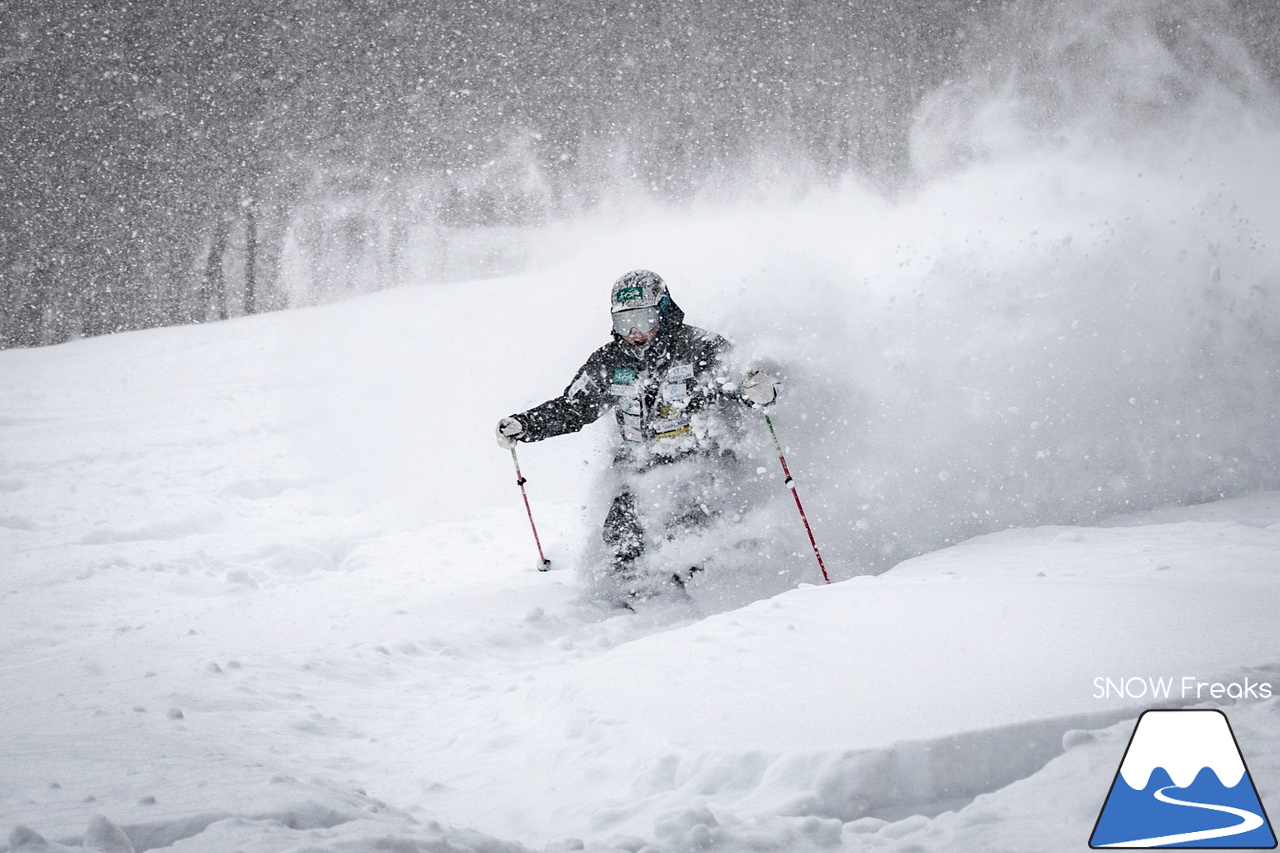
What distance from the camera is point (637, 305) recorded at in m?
5.32

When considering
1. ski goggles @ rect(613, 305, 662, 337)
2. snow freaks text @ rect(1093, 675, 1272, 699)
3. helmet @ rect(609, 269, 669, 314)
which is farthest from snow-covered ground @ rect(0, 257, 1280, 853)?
helmet @ rect(609, 269, 669, 314)

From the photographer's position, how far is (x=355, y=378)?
15164mm

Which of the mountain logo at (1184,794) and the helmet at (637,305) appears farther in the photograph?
the helmet at (637,305)

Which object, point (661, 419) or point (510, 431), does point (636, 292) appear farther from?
point (510, 431)

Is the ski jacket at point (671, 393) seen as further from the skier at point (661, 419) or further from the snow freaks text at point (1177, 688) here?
the snow freaks text at point (1177, 688)

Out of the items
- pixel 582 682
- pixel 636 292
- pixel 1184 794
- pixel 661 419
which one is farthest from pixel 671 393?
pixel 1184 794

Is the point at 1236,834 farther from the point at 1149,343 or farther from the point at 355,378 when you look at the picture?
the point at 355,378

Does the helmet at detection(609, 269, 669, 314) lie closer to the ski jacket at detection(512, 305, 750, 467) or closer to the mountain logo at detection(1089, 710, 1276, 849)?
the ski jacket at detection(512, 305, 750, 467)

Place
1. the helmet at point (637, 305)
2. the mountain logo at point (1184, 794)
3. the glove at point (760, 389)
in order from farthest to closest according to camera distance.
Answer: the helmet at point (637, 305)
the glove at point (760, 389)
the mountain logo at point (1184, 794)

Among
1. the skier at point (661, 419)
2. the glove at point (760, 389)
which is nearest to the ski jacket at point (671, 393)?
the skier at point (661, 419)

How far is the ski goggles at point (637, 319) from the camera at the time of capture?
17.5ft

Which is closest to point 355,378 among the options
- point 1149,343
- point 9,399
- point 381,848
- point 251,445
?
point 251,445

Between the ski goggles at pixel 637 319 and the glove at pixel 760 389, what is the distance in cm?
84

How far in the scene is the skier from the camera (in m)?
5.36
